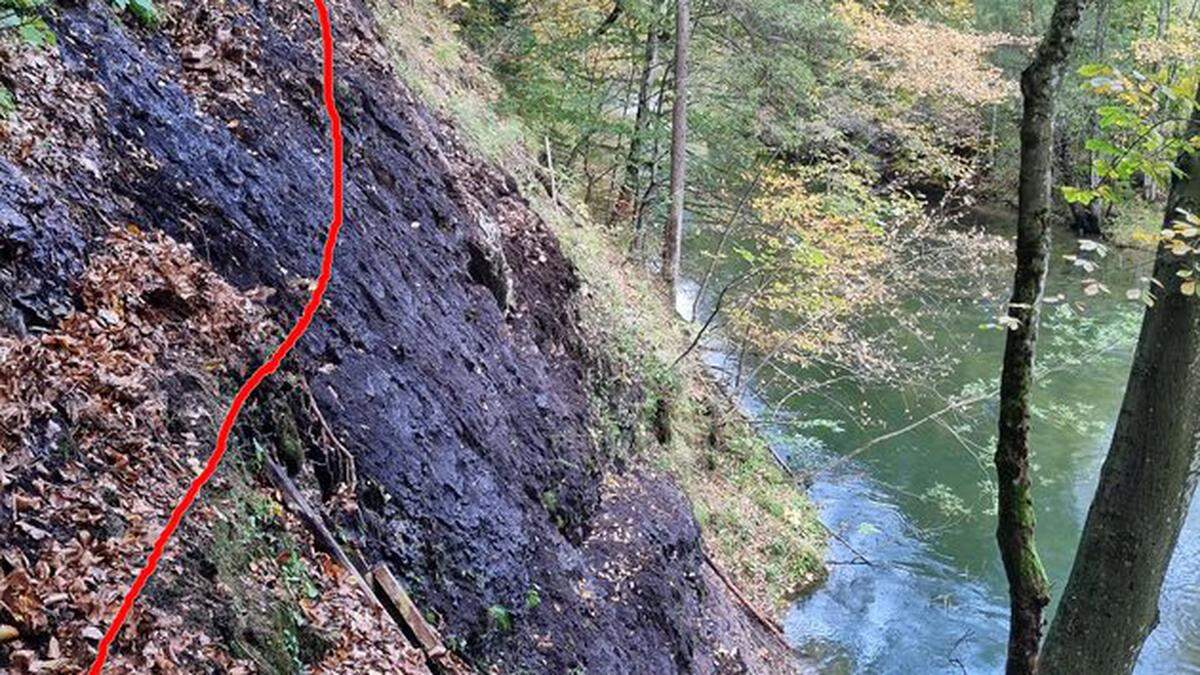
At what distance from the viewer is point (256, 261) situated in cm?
445

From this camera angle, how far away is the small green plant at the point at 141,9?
4594 mm

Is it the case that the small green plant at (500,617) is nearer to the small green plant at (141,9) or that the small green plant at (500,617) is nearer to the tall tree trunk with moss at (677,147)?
the small green plant at (141,9)

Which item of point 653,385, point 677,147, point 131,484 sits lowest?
point 653,385

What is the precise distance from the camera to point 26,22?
3.84 metres

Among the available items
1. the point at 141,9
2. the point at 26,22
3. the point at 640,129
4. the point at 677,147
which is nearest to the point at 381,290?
the point at 141,9

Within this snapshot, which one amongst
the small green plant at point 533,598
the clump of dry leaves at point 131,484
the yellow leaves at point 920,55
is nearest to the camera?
the clump of dry leaves at point 131,484

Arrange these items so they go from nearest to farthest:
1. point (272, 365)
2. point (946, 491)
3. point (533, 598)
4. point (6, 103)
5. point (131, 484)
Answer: point (131, 484)
point (6, 103)
point (272, 365)
point (533, 598)
point (946, 491)

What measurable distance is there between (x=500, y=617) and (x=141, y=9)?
388 centimetres

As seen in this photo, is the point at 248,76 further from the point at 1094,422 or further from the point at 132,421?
the point at 1094,422

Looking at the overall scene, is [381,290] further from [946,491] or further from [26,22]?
[946,491]

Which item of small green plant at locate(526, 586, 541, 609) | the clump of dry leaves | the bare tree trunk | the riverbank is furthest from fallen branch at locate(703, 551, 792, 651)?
the bare tree trunk

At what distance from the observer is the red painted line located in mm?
2768

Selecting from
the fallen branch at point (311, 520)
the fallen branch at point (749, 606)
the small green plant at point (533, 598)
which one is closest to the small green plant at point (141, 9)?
the fallen branch at point (311, 520)

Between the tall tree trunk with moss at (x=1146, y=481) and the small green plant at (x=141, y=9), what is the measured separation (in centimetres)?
529
